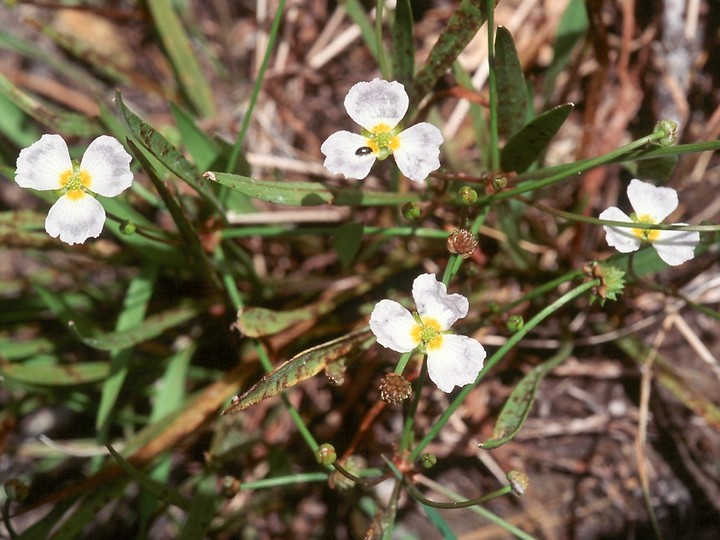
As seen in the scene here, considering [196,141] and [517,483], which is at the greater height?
[196,141]

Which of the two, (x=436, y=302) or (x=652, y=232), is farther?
(x=652, y=232)

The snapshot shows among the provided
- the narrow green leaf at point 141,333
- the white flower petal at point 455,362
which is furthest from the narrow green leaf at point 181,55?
the white flower petal at point 455,362

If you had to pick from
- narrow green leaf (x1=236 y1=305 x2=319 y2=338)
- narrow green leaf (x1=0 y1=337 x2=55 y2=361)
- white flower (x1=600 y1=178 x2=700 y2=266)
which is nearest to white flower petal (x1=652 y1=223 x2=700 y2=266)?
white flower (x1=600 y1=178 x2=700 y2=266)

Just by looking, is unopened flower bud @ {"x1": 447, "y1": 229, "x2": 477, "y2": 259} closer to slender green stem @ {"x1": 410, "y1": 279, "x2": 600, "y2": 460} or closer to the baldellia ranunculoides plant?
the baldellia ranunculoides plant

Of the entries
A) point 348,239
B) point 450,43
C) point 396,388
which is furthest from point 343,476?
point 450,43

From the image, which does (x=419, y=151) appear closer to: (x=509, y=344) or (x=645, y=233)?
(x=509, y=344)

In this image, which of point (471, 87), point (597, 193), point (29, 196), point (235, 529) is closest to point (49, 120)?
point (29, 196)

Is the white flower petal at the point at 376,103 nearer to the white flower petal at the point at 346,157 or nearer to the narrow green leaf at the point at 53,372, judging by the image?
the white flower petal at the point at 346,157
